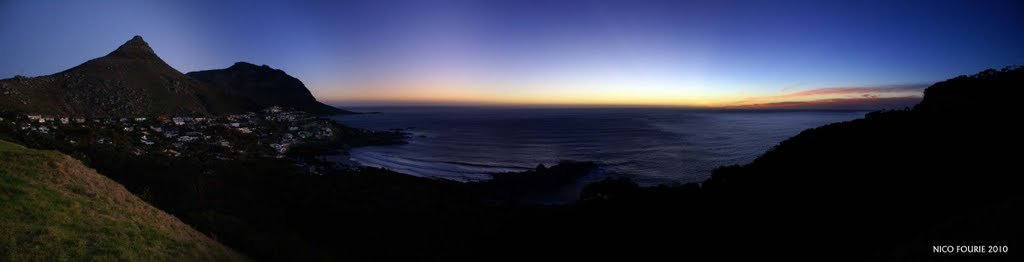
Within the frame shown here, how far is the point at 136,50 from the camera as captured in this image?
121938 millimetres

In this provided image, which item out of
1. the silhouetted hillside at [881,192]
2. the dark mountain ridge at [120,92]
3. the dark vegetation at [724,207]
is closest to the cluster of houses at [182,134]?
the dark mountain ridge at [120,92]

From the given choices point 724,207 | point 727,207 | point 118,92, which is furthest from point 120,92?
point 727,207

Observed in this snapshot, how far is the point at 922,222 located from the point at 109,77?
434 ft

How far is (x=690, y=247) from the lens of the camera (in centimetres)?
1911

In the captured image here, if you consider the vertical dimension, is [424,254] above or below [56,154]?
below

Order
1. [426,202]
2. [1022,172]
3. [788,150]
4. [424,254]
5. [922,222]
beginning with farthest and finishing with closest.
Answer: [426,202] < [788,150] < [424,254] < [1022,172] < [922,222]

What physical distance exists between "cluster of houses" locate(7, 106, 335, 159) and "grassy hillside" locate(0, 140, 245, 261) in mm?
33173

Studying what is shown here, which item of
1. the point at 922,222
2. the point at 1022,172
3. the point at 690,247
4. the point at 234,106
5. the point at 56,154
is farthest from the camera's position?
the point at 234,106

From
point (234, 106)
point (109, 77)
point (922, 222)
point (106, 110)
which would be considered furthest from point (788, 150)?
point (234, 106)

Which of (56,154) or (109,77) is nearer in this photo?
(56,154)

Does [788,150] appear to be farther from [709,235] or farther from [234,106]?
[234,106]

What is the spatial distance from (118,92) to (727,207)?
381 feet

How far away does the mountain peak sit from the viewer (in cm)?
11775

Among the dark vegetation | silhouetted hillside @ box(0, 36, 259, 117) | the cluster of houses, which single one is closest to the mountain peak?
silhouetted hillside @ box(0, 36, 259, 117)
